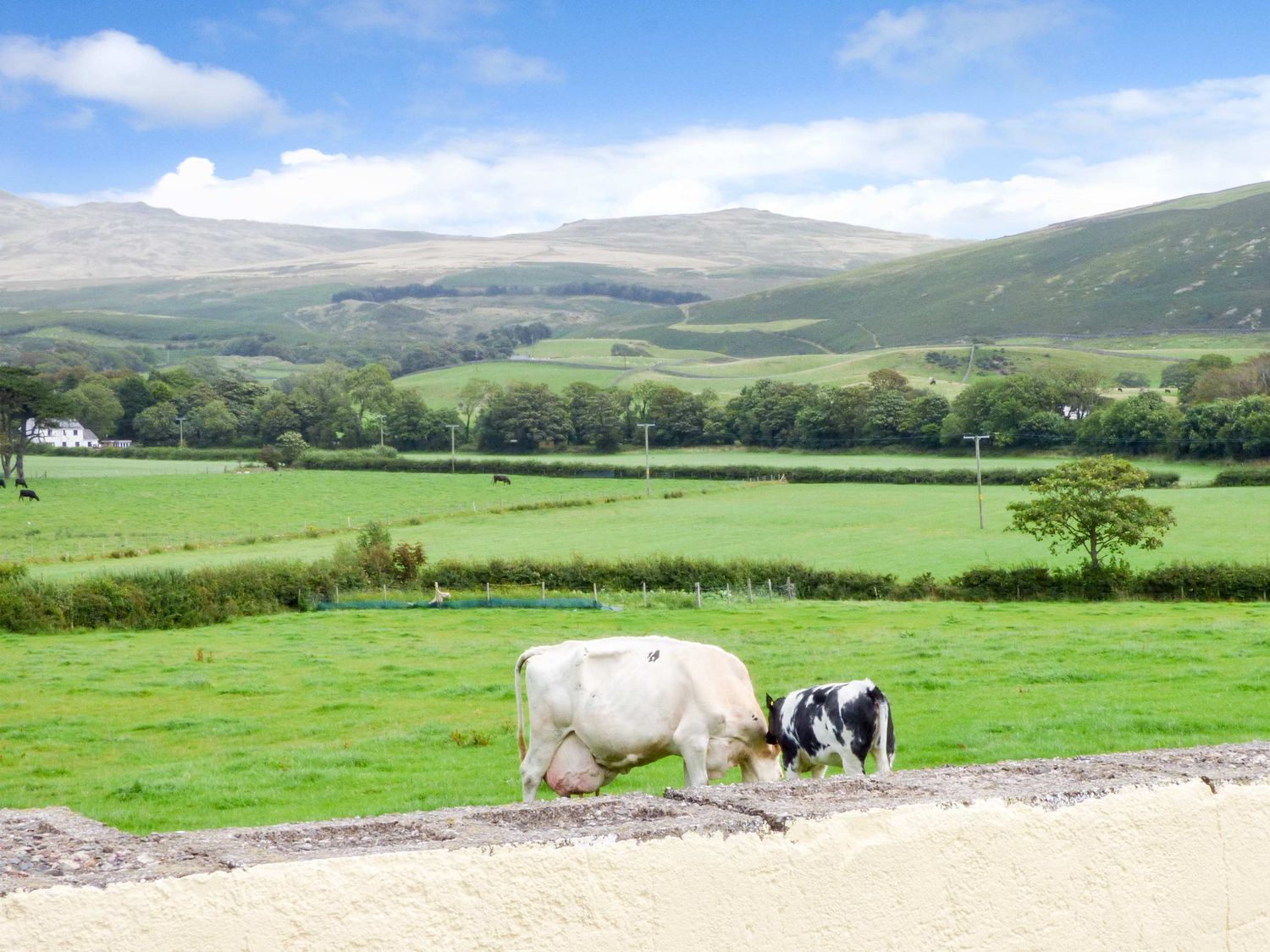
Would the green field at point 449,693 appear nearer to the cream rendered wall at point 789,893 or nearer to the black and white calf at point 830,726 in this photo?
the black and white calf at point 830,726

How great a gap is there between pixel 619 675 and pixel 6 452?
109 m

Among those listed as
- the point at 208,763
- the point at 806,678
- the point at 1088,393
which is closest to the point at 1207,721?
the point at 806,678

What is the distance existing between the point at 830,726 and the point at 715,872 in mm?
10255

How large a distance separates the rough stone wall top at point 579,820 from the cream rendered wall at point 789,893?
0.06 meters

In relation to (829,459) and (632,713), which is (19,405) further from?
(632,713)

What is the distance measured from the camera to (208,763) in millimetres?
19656

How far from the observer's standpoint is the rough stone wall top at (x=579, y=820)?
3.74m

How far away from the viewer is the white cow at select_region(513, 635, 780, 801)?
12.1m

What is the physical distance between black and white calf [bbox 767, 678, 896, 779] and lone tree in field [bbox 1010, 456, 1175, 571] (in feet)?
132

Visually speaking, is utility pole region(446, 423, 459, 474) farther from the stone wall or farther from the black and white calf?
the stone wall

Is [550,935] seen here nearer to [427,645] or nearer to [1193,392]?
[427,645]

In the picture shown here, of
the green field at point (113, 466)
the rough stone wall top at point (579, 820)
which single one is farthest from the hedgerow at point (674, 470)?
the rough stone wall top at point (579, 820)

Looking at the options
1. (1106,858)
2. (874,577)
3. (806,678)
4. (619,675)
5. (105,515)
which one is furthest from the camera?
(105,515)

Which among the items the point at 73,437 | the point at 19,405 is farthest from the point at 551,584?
the point at 73,437
